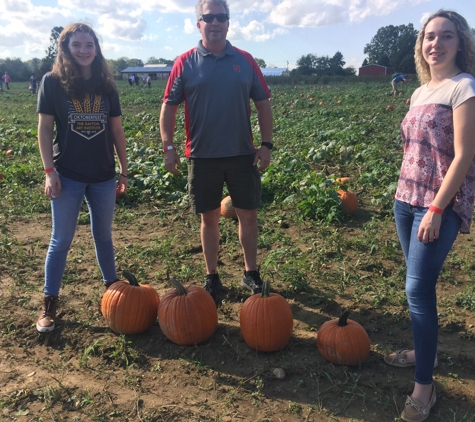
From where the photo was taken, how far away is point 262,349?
3387 millimetres

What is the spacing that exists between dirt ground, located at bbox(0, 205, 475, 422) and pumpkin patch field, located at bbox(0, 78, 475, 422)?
1cm

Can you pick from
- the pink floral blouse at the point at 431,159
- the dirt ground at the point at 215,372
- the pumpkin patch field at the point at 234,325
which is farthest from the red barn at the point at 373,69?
the pink floral blouse at the point at 431,159

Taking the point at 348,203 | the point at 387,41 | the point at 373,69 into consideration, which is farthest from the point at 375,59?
the point at 348,203

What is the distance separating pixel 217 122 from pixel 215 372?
187 centimetres

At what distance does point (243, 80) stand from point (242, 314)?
178cm

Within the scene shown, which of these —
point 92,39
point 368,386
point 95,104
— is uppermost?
point 92,39

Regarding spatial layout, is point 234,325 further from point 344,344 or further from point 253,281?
point 344,344

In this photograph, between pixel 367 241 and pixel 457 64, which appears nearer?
pixel 457 64

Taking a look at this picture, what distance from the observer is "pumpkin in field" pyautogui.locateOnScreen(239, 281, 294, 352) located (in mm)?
3311

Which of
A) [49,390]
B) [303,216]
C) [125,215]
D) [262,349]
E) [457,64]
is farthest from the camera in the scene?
[125,215]

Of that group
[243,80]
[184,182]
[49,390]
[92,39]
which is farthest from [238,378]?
[184,182]

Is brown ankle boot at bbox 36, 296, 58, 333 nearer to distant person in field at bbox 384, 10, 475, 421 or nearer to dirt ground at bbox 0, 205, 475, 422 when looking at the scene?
dirt ground at bbox 0, 205, 475, 422

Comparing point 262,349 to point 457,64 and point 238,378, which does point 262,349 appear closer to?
point 238,378

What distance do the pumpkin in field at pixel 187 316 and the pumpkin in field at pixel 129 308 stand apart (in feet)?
0.50
